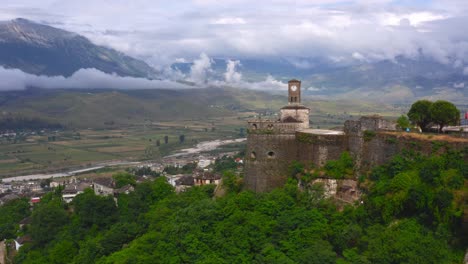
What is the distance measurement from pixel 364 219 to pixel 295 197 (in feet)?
22.5

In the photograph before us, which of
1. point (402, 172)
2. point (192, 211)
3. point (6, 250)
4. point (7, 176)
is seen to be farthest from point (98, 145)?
point (402, 172)

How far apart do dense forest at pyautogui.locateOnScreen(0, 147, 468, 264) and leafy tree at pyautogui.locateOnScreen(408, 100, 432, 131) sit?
1079 cm

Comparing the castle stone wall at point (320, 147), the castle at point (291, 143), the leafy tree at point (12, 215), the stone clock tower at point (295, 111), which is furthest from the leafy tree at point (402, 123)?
the leafy tree at point (12, 215)

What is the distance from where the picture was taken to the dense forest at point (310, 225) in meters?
29.2

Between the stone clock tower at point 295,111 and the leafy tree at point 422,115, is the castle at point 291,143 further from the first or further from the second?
the leafy tree at point 422,115

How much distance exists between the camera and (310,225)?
35.0m

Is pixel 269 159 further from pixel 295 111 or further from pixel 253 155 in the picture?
pixel 295 111

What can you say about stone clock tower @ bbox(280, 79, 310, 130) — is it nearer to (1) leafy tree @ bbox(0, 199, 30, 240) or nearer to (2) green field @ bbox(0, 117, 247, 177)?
(1) leafy tree @ bbox(0, 199, 30, 240)

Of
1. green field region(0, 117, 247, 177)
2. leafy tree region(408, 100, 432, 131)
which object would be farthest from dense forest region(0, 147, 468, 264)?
green field region(0, 117, 247, 177)

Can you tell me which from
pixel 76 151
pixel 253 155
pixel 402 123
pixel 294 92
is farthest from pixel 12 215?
pixel 76 151

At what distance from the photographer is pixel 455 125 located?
4509 centimetres

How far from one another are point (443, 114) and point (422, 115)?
211 centimetres

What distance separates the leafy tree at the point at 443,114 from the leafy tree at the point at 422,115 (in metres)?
0.55

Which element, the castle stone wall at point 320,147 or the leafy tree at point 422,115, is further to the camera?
the leafy tree at point 422,115
